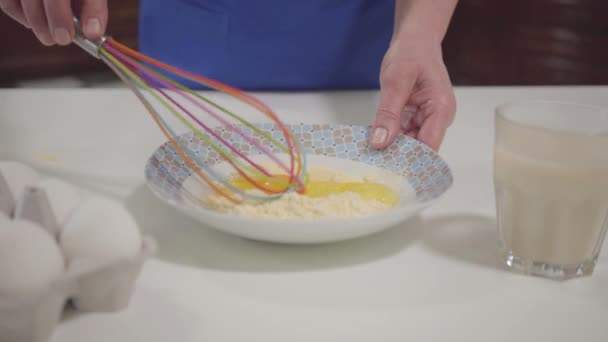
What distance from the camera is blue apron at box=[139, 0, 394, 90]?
40.1 inches

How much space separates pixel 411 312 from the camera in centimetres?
49

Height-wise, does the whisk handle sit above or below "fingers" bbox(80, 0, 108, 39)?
below

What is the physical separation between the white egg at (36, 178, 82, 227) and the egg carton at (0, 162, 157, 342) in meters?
0.01

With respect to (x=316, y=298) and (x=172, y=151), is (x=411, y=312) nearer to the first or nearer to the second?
(x=316, y=298)

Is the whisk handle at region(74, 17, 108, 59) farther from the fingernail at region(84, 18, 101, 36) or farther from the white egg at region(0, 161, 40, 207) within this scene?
the white egg at region(0, 161, 40, 207)

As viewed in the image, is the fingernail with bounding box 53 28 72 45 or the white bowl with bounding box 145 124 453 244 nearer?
the white bowl with bounding box 145 124 453 244

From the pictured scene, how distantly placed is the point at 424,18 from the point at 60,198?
575 mm

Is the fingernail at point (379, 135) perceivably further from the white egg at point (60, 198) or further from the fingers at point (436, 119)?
the white egg at point (60, 198)

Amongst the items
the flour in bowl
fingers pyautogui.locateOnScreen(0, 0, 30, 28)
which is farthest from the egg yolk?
fingers pyautogui.locateOnScreen(0, 0, 30, 28)

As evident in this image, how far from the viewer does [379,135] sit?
734mm

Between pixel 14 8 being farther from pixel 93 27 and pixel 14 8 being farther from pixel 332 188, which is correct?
pixel 332 188

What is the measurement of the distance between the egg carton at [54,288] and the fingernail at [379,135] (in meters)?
0.35

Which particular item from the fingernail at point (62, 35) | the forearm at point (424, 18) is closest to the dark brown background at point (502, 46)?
the forearm at point (424, 18)

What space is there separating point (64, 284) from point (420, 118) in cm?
54
